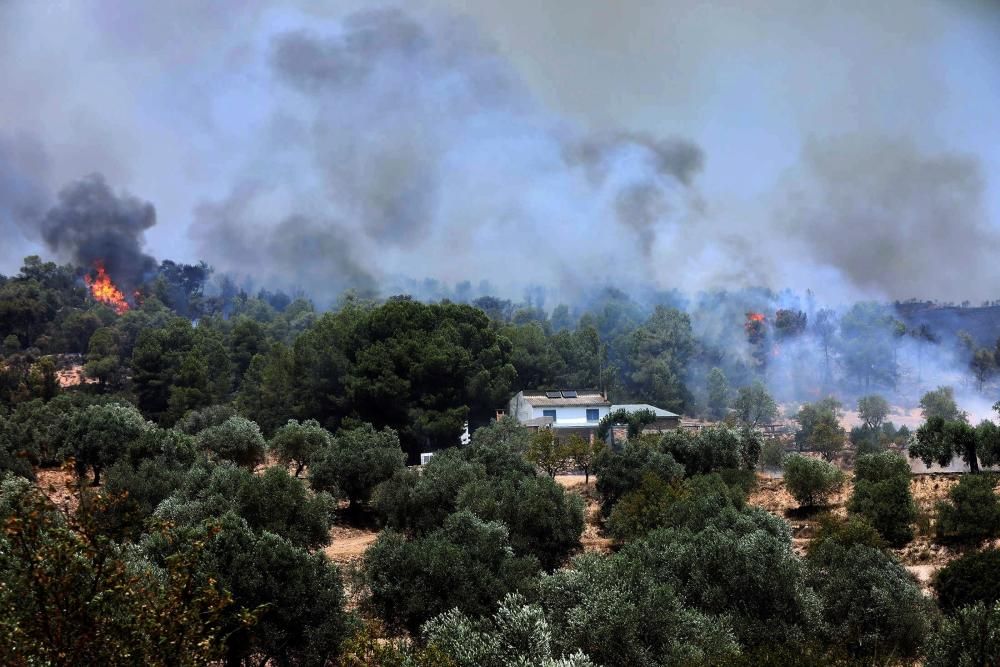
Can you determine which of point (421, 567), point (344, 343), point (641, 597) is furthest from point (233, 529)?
point (344, 343)

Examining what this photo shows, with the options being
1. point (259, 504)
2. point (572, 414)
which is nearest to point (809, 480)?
point (259, 504)

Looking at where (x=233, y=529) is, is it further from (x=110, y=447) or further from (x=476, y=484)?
(x=110, y=447)

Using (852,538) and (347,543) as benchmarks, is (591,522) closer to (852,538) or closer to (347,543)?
(347,543)

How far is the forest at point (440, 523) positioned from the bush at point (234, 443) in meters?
0.14

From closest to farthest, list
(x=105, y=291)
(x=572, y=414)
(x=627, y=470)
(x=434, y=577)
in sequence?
(x=434, y=577), (x=627, y=470), (x=572, y=414), (x=105, y=291)

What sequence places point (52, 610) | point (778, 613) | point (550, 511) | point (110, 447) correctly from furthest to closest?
point (110, 447) < point (550, 511) < point (778, 613) < point (52, 610)

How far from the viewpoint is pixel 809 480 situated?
39.8 meters

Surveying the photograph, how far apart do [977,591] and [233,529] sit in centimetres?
2049

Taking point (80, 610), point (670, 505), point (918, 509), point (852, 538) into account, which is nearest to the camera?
point (80, 610)

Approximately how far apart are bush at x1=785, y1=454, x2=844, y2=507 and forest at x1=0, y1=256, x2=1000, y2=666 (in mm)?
130

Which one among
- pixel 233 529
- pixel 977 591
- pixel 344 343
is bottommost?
pixel 977 591

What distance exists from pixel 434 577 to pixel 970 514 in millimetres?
22175

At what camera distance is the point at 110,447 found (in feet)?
134

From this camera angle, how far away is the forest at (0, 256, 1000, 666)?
9438 millimetres
